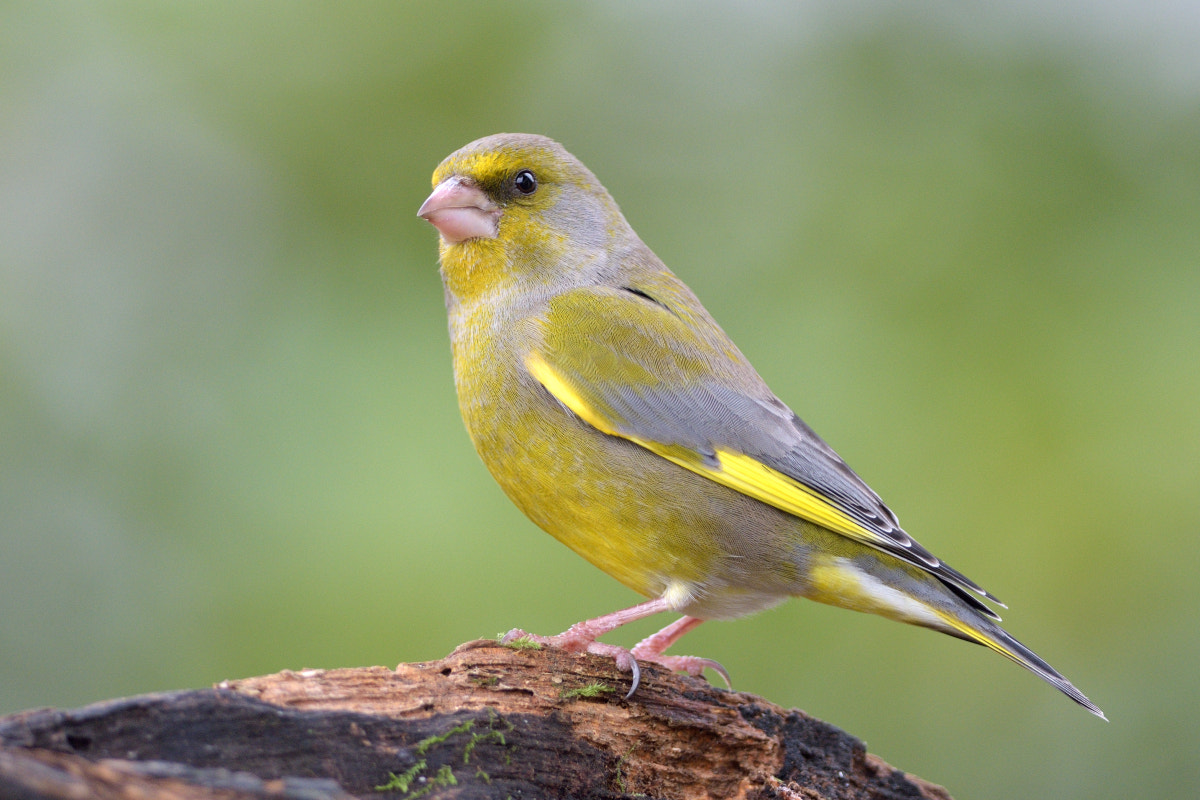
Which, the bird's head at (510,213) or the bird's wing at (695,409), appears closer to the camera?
the bird's wing at (695,409)

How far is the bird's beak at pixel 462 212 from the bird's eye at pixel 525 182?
134mm

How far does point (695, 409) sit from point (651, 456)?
28 cm

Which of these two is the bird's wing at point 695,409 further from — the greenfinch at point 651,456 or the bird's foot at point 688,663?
the bird's foot at point 688,663

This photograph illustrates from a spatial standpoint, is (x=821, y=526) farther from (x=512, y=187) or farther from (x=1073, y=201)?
(x=1073, y=201)

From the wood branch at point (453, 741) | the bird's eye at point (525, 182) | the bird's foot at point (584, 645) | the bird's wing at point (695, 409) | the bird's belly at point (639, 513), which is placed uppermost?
the bird's eye at point (525, 182)

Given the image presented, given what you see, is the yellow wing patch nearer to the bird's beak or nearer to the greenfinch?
the greenfinch

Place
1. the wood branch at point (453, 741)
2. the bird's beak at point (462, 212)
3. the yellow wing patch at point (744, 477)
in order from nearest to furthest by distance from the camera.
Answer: the wood branch at point (453, 741) < the yellow wing patch at point (744, 477) < the bird's beak at point (462, 212)

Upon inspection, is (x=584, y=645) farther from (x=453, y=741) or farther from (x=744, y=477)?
(x=453, y=741)

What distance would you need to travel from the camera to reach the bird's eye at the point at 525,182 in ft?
13.6

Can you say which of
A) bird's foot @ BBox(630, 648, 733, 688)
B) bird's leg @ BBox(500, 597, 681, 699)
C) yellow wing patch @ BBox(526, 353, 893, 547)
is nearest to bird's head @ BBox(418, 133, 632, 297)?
yellow wing patch @ BBox(526, 353, 893, 547)

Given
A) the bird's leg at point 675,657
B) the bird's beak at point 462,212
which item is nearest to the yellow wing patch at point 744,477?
the bird's leg at point 675,657

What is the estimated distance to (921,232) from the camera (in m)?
4.94

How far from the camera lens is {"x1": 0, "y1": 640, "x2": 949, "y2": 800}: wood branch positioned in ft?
A: 6.22

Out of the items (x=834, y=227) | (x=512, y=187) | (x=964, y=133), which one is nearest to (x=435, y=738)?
(x=512, y=187)
